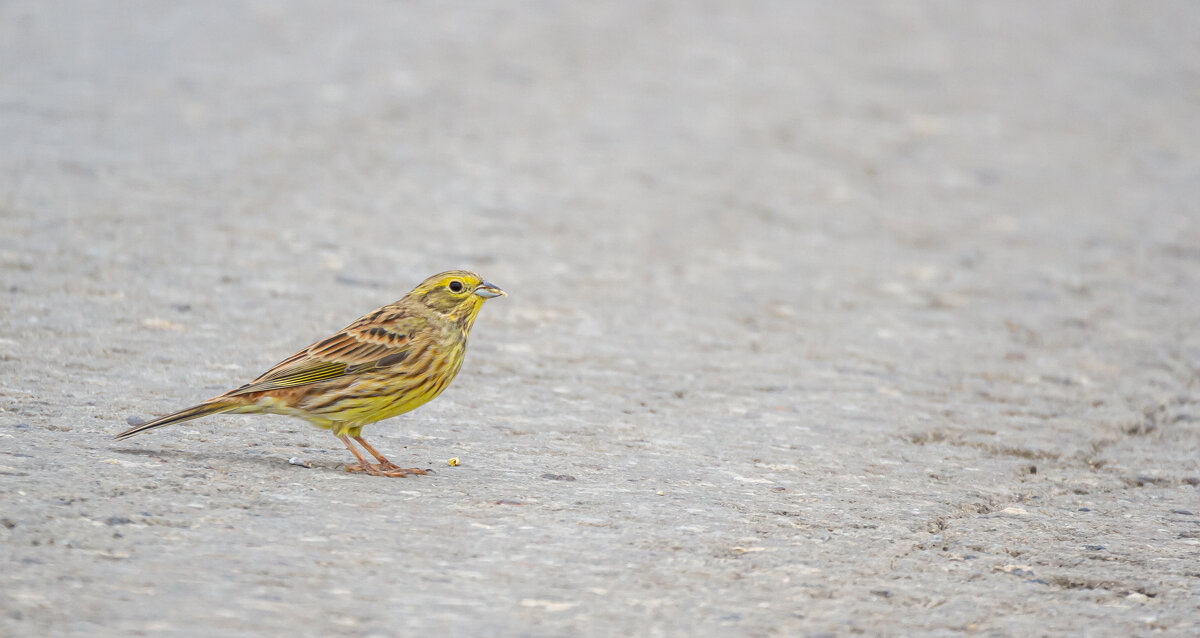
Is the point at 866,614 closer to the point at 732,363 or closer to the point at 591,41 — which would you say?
the point at 732,363

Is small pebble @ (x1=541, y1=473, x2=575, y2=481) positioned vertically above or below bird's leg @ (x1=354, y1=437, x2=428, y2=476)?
below

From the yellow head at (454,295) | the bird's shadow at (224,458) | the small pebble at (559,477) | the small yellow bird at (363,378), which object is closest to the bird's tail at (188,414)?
the small yellow bird at (363,378)

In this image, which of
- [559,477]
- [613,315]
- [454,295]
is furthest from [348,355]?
[613,315]

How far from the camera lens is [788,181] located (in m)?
11.7

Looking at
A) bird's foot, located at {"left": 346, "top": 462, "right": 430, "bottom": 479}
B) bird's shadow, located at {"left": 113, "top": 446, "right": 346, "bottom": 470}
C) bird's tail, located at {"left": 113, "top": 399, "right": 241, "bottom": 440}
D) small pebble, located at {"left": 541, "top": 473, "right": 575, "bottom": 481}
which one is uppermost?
bird's tail, located at {"left": 113, "top": 399, "right": 241, "bottom": 440}

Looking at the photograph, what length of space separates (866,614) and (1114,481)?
2251 mm

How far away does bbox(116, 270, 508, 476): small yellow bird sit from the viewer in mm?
5215

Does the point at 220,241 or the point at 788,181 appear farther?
the point at 788,181

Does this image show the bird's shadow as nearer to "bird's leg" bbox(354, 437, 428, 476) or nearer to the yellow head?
"bird's leg" bbox(354, 437, 428, 476)

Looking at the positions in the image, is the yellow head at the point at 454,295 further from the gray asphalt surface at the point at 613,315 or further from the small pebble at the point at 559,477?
the small pebble at the point at 559,477

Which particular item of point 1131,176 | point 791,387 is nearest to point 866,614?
point 791,387

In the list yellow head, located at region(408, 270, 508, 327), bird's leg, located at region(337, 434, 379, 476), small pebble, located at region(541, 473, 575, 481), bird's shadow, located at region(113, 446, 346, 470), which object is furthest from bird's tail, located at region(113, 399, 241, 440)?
small pebble, located at region(541, 473, 575, 481)

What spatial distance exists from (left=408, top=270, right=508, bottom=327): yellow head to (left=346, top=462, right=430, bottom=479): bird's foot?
2.30ft

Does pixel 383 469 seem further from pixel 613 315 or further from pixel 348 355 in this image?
pixel 613 315
